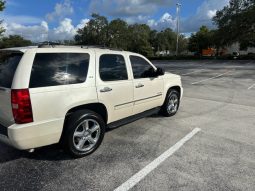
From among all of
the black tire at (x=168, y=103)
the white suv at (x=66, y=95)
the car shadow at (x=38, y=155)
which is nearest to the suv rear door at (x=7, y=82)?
the white suv at (x=66, y=95)

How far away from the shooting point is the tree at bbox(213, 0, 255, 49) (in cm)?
3619

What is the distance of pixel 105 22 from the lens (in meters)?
66.1

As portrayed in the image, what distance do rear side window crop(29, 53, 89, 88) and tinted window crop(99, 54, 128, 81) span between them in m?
Answer: 0.34

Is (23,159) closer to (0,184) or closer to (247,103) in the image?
(0,184)

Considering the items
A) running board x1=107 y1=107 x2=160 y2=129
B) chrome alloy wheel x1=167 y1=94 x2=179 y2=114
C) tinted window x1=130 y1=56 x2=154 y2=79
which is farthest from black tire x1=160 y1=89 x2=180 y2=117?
tinted window x1=130 y1=56 x2=154 y2=79

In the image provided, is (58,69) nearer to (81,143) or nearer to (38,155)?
(81,143)

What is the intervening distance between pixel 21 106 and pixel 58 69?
0.78 meters

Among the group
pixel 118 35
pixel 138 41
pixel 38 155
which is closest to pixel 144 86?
pixel 38 155

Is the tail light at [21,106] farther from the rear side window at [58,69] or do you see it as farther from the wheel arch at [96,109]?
the wheel arch at [96,109]

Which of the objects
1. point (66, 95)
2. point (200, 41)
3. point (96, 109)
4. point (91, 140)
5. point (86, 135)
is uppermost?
point (200, 41)

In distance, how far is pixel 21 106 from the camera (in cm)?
328

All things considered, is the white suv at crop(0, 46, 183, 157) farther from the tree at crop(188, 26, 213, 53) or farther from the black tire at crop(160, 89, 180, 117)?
the tree at crop(188, 26, 213, 53)

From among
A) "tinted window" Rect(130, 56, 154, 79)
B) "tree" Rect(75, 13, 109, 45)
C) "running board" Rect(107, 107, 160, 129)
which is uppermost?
"tree" Rect(75, 13, 109, 45)

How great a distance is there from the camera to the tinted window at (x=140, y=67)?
5077 mm
